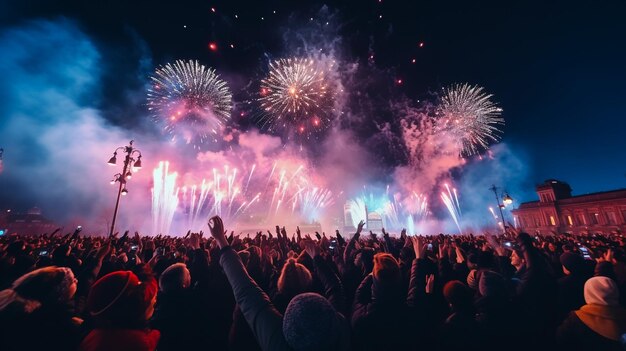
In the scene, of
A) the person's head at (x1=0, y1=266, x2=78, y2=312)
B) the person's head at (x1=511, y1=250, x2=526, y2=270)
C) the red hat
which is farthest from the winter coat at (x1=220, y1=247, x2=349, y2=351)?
the person's head at (x1=511, y1=250, x2=526, y2=270)

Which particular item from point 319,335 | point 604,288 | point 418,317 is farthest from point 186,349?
point 604,288

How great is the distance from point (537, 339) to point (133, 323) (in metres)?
4.47

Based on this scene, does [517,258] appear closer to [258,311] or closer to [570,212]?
[258,311]

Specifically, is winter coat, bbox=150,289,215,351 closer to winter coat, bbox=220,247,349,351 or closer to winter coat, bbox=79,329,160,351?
winter coat, bbox=79,329,160,351

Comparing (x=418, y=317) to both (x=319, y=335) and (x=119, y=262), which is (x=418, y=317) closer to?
(x=319, y=335)

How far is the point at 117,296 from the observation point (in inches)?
80.8

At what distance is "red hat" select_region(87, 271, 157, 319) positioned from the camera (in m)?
2.01

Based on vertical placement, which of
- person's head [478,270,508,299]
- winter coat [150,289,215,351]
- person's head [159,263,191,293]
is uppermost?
person's head [159,263,191,293]

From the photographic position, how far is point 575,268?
4.53 m

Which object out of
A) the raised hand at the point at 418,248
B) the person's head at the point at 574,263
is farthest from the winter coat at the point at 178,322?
the person's head at the point at 574,263

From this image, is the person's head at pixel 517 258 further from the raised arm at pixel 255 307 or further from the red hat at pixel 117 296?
the red hat at pixel 117 296

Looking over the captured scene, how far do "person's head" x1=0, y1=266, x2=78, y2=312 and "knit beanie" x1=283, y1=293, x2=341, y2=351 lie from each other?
270cm

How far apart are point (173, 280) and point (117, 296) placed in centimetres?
95

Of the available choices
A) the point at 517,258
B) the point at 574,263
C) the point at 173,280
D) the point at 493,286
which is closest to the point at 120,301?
the point at 173,280
